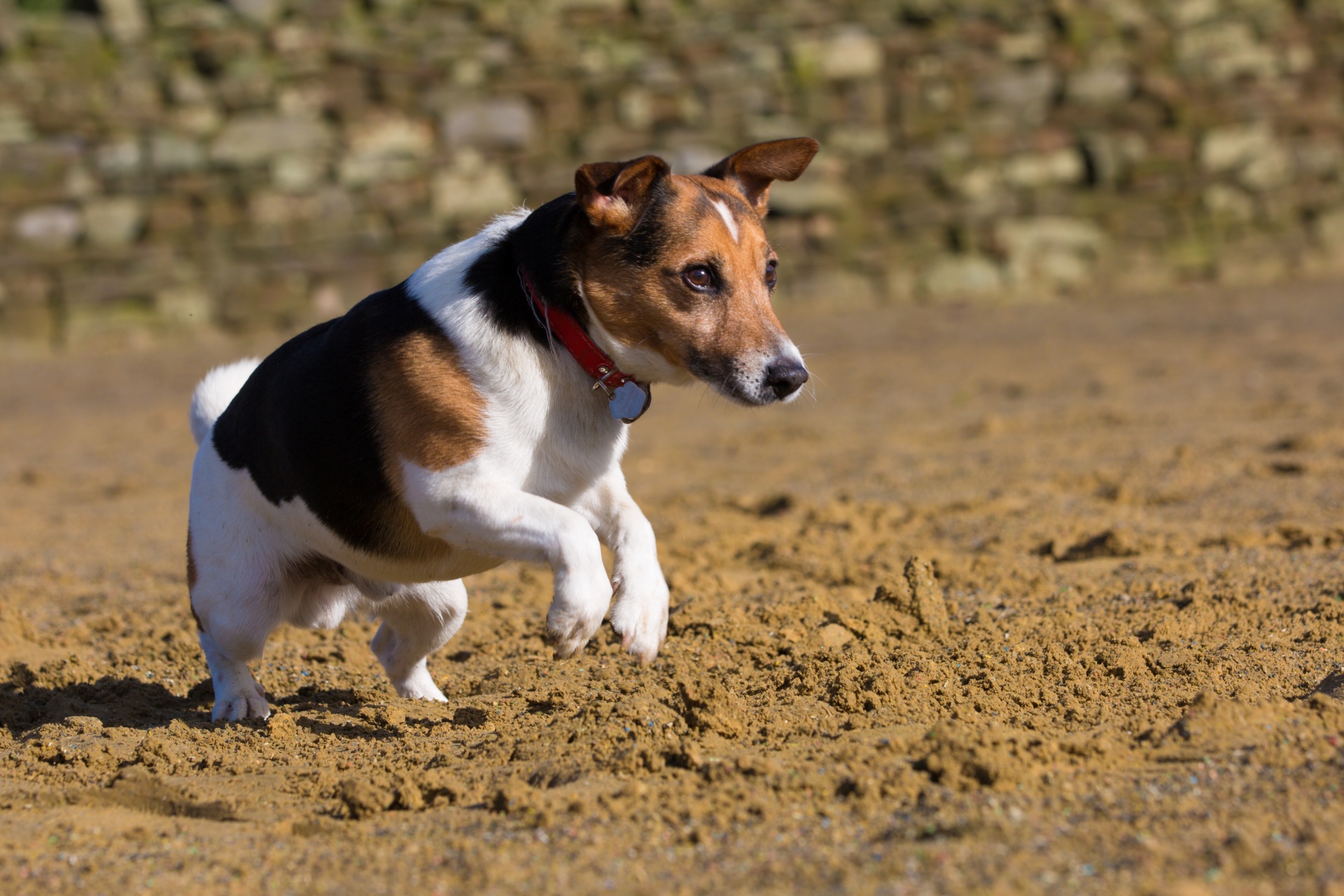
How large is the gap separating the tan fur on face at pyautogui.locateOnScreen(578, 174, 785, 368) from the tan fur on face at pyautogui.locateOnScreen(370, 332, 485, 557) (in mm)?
446

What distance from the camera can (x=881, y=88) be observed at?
14.9 metres

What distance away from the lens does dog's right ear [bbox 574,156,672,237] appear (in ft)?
12.5

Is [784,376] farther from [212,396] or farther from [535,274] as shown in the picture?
[212,396]

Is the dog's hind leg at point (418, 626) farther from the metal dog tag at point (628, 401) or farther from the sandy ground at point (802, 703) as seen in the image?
the metal dog tag at point (628, 401)

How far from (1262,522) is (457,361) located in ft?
12.0

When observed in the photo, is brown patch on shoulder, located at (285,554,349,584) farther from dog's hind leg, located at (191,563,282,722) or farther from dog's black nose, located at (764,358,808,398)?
dog's black nose, located at (764,358,808,398)

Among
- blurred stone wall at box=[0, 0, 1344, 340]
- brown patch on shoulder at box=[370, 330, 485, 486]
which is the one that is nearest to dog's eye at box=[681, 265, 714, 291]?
brown patch on shoulder at box=[370, 330, 485, 486]

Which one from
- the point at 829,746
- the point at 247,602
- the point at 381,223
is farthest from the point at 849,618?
the point at 381,223

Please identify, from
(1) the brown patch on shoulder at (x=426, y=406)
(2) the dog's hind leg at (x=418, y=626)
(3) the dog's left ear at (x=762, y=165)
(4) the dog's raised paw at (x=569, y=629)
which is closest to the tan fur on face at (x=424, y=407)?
(1) the brown patch on shoulder at (x=426, y=406)

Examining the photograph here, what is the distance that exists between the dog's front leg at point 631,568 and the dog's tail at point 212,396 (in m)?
1.58

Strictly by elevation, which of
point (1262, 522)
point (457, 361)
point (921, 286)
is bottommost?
point (921, 286)

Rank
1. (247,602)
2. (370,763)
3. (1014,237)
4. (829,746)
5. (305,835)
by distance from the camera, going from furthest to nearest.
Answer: (1014,237) → (247,602) → (370,763) → (829,746) → (305,835)

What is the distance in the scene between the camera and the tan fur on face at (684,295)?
3820 mm

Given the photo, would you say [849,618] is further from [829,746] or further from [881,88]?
[881,88]
